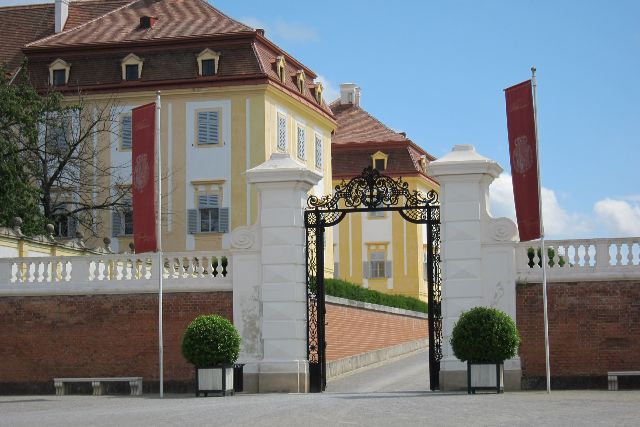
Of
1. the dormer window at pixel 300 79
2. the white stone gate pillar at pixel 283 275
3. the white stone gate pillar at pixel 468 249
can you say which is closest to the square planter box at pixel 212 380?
the white stone gate pillar at pixel 283 275

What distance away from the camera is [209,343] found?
76.7 feet

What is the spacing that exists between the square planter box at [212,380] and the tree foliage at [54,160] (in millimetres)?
16049

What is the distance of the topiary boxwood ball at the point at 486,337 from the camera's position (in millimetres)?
22500

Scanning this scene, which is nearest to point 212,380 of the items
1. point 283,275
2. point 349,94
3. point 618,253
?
point 283,275

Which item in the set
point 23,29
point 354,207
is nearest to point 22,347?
point 354,207

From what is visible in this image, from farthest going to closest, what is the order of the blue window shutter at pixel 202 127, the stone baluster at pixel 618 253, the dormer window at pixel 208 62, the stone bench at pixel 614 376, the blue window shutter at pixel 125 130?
the blue window shutter at pixel 125 130, the blue window shutter at pixel 202 127, the dormer window at pixel 208 62, the stone baluster at pixel 618 253, the stone bench at pixel 614 376

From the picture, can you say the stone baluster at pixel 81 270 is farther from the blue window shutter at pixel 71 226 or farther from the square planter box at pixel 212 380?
the blue window shutter at pixel 71 226

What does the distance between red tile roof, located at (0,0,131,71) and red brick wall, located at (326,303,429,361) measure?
20.2m

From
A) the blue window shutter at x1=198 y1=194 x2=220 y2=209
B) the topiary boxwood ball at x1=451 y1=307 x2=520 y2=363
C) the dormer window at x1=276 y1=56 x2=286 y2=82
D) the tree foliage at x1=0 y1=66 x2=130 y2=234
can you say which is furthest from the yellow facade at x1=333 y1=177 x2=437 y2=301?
the topiary boxwood ball at x1=451 y1=307 x2=520 y2=363

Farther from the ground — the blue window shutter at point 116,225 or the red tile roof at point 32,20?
the red tile roof at point 32,20

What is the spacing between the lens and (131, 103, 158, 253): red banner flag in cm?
2514

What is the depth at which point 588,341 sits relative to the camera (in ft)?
77.6

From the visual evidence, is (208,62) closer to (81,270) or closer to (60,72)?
(60,72)

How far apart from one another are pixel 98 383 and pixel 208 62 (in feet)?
81.9
